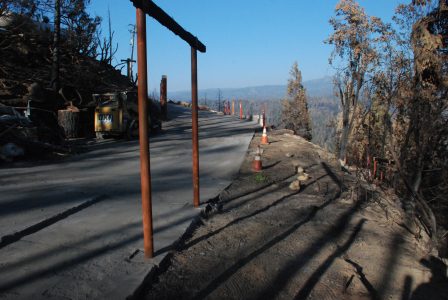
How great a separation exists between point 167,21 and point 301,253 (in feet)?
9.76

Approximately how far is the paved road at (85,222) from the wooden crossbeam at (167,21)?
2303 millimetres

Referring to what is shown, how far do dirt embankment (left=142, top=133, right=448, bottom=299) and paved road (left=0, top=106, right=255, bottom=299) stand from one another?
39 cm

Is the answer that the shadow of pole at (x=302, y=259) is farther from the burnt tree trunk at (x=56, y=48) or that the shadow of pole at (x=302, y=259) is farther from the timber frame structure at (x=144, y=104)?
the burnt tree trunk at (x=56, y=48)

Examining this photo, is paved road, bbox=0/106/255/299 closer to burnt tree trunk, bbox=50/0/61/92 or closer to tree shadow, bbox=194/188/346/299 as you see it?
tree shadow, bbox=194/188/346/299

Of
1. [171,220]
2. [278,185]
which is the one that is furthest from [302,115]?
[171,220]

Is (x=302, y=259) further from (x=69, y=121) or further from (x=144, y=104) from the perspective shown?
(x=69, y=121)

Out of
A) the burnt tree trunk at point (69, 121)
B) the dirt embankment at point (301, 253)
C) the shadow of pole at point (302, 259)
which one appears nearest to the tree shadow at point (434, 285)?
the dirt embankment at point (301, 253)

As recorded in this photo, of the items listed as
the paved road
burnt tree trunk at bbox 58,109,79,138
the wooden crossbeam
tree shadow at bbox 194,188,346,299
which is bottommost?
tree shadow at bbox 194,188,346,299

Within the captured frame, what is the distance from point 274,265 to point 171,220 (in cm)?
157

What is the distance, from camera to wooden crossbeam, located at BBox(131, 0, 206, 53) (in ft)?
11.1

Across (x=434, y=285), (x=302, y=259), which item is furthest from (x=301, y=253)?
(x=434, y=285)

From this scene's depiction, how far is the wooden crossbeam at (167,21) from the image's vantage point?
338 cm

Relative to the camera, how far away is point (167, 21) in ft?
13.4

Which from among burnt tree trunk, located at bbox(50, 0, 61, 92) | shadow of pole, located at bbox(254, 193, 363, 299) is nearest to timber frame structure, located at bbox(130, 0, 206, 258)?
shadow of pole, located at bbox(254, 193, 363, 299)
